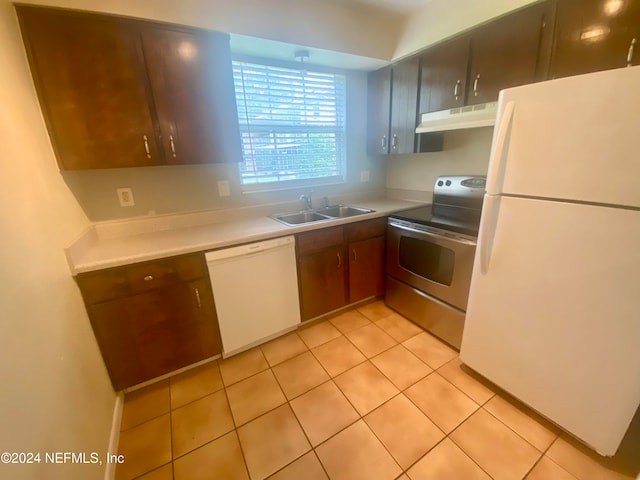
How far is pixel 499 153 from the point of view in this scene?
1.27 meters

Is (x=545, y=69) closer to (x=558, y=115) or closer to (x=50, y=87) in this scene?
(x=558, y=115)

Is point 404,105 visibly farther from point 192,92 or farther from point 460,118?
point 192,92

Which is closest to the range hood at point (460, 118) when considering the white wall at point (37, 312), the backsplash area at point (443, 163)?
the backsplash area at point (443, 163)

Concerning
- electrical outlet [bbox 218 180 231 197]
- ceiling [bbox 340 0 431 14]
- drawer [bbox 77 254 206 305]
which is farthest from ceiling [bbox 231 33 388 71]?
drawer [bbox 77 254 206 305]

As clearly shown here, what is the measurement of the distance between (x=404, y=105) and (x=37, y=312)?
2620 mm

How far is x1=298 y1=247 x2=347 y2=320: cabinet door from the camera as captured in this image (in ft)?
6.77

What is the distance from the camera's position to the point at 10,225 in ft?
2.98

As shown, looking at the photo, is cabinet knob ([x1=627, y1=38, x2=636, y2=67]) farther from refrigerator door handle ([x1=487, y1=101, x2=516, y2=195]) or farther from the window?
the window

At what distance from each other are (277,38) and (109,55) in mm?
991

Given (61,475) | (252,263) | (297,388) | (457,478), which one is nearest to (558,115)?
(457,478)

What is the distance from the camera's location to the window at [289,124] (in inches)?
85.4

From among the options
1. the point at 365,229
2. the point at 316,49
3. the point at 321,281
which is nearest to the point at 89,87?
the point at 316,49

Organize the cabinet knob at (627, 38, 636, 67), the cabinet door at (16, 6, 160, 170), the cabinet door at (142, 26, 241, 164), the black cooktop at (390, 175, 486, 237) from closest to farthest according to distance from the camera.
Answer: the cabinet knob at (627, 38, 636, 67) < the cabinet door at (16, 6, 160, 170) < the cabinet door at (142, 26, 241, 164) < the black cooktop at (390, 175, 486, 237)

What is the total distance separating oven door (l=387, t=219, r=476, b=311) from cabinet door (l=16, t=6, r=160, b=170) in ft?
6.22
